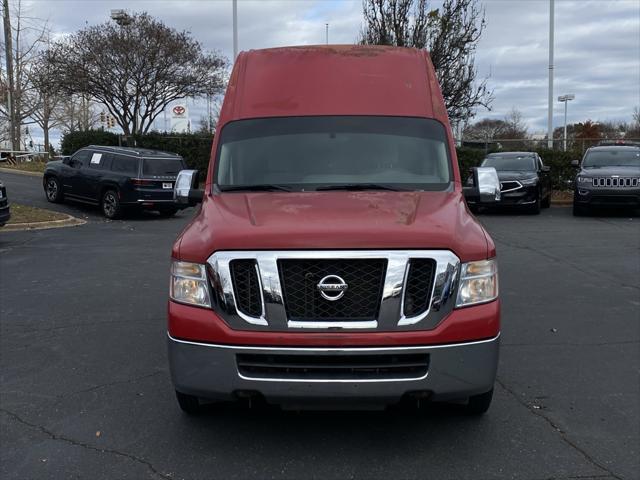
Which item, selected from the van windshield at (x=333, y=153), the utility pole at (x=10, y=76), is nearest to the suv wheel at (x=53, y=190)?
Result: the utility pole at (x=10, y=76)

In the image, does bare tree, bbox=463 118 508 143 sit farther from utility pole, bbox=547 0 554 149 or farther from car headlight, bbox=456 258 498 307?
car headlight, bbox=456 258 498 307

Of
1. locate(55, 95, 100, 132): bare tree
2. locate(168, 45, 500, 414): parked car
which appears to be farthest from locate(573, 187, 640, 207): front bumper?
locate(55, 95, 100, 132): bare tree

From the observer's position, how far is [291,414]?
4430mm

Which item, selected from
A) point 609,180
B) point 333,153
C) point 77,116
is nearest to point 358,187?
point 333,153

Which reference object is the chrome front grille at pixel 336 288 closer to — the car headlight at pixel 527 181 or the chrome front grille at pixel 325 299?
the chrome front grille at pixel 325 299

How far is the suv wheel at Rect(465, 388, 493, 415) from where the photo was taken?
4.14m

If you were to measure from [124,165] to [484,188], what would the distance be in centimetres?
1417

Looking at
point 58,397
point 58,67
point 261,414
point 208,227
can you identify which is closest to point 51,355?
point 58,397

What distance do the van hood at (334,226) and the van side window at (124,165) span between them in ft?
45.4

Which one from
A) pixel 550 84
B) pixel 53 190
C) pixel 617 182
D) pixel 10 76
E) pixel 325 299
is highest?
pixel 10 76

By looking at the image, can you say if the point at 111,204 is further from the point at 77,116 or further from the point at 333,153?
the point at 77,116

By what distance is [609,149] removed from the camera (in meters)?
18.3

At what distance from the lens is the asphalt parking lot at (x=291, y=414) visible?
3.74 m

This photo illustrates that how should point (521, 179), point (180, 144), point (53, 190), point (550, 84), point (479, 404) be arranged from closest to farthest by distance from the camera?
point (479, 404), point (521, 179), point (53, 190), point (550, 84), point (180, 144)
